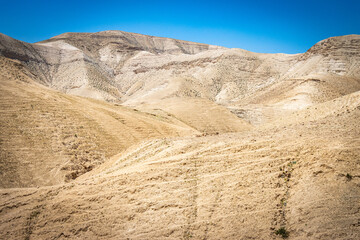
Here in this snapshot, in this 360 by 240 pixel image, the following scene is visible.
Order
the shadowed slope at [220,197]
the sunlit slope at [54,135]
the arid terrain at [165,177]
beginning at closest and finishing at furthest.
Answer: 1. the shadowed slope at [220,197]
2. the arid terrain at [165,177]
3. the sunlit slope at [54,135]

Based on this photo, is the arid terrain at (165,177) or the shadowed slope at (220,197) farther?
the arid terrain at (165,177)

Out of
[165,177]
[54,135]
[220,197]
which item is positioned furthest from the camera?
[54,135]

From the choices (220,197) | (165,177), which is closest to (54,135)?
(165,177)

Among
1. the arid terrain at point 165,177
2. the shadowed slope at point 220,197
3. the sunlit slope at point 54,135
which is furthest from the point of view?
the sunlit slope at point 54,135

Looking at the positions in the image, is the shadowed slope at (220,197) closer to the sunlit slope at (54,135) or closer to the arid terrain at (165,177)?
the arid terrain at (165,177)

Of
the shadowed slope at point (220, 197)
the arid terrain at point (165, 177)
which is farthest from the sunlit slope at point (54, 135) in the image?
the shadowed slope at point (220, 197)

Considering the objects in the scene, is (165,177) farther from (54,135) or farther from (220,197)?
(54,135)

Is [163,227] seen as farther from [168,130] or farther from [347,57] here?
[347,57]

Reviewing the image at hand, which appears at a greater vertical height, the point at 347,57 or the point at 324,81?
the point at 347,57

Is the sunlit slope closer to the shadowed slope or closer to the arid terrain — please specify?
the arid terrain

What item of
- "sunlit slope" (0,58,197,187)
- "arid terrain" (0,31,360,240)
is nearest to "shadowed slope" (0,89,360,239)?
"arid terrain" (0,31,360,240)

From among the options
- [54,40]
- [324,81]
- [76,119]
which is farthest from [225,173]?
[54,40]
